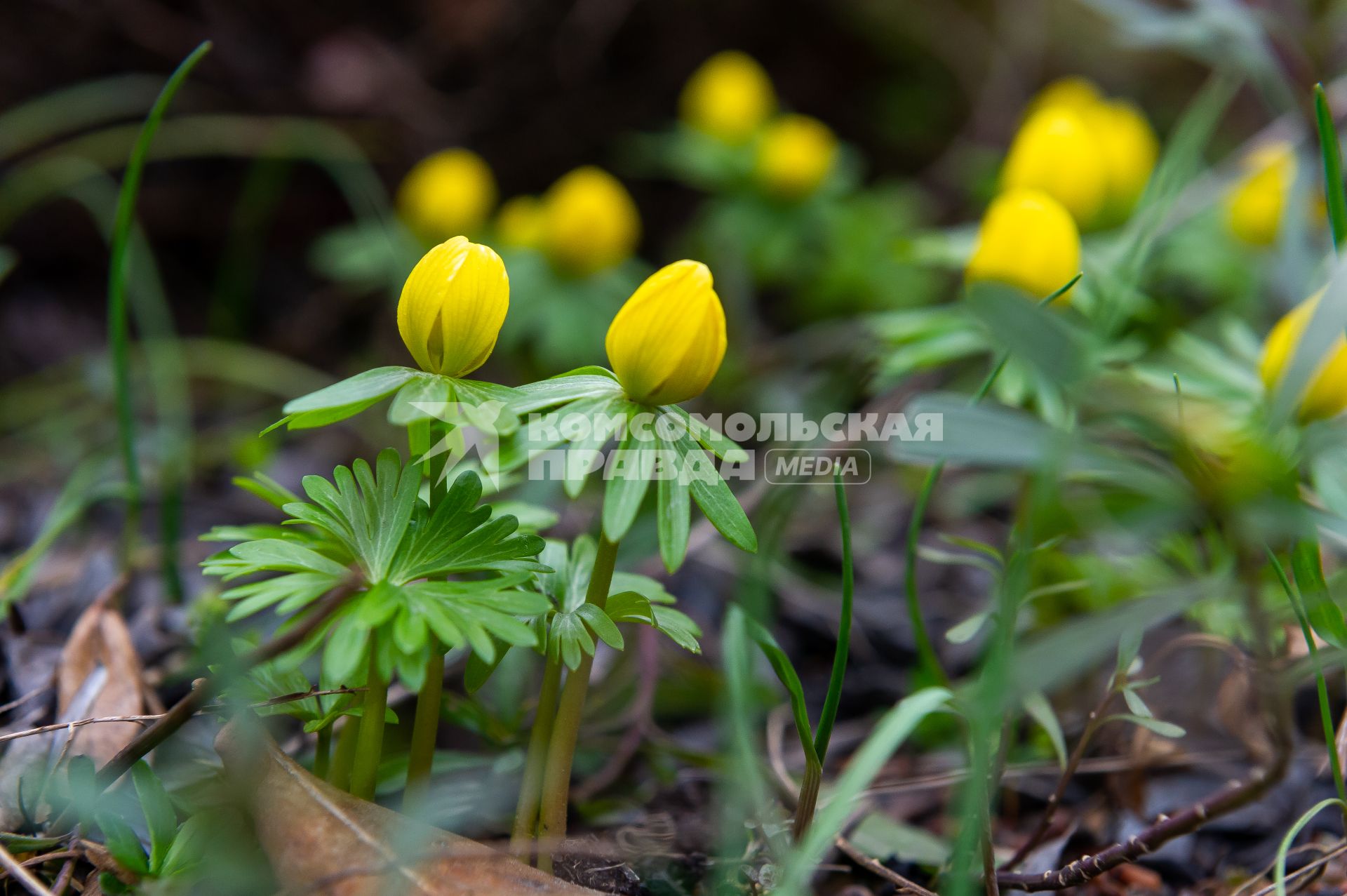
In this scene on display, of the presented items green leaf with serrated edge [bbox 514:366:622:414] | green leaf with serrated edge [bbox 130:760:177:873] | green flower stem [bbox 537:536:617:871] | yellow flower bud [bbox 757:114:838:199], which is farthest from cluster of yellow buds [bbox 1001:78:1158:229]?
green leaf with serrated edge [bbox 130:760:177:873]

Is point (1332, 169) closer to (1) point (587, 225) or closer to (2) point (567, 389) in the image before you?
(2) point (567, 389)

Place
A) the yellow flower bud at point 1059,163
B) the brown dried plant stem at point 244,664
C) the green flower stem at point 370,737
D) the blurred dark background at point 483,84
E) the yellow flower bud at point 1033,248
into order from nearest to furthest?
1. the brown dried plant stem at point 244,664
2. the green flower stem at point 370,737
3. the yellow flower bud at point 1033,248
4. the yellow flower bud at point 1059,163
5. the blurred dark background at point 483,84

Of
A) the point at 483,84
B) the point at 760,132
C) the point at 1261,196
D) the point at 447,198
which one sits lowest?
the point at 1261,196

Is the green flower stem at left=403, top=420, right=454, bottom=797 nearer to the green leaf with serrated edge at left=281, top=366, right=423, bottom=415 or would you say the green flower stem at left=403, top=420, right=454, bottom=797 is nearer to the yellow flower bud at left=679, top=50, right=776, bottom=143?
the green leaf with serrated edge at left=281, top=366, right=423, bottom=415

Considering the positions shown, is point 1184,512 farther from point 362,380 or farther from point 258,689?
point 258,689

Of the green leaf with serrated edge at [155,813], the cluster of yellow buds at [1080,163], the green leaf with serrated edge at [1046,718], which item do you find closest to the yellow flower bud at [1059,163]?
the cluster of yellow buds at [1080,163]

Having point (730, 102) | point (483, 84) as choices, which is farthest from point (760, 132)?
point (483, 84)

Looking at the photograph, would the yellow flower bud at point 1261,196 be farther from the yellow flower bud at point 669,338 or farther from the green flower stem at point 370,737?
the green flower stem at point 370,737
